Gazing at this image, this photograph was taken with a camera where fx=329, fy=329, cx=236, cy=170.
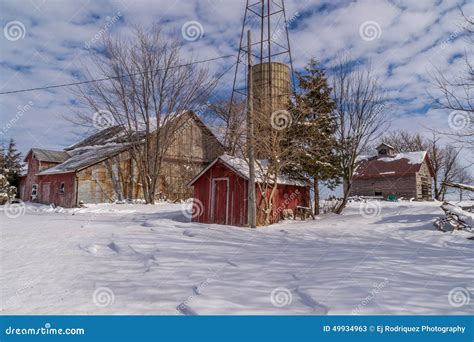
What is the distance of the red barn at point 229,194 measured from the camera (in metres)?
14.1

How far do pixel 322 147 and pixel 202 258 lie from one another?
11.3m

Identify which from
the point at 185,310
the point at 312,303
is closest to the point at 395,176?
the point at 312,303

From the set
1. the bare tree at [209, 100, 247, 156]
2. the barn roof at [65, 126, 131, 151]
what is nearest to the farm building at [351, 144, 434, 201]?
the bare tree at [209, 100, 247, 156]

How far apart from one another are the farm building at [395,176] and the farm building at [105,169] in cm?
1601

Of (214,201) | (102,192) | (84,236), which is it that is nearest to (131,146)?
(102,192)

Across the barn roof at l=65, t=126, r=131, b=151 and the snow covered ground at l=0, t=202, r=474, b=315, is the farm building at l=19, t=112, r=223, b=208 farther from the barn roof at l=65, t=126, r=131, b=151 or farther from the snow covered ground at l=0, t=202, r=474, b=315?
the snow covered ground at l=0, t=202, r=474, b=315

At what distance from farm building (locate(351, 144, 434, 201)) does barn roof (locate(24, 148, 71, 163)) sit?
28377mm

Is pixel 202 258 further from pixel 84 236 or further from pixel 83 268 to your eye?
pixel 84 236

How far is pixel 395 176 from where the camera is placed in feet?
109

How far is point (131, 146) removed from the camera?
84.2ft

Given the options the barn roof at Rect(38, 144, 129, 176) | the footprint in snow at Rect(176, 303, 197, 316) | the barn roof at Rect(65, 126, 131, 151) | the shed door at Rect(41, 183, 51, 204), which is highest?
the barn roof at Rect(65, 126, 131, 151)

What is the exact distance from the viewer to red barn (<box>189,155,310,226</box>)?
46.1ft

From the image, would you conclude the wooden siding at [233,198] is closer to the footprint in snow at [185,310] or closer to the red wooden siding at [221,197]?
the red wooden siding at [221,197]

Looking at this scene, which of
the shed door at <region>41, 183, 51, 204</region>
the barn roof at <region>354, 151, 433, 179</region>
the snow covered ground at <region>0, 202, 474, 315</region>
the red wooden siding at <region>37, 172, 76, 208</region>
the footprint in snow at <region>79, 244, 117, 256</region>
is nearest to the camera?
the snow covered ground at <region>0, 202, 474, 315</region>
